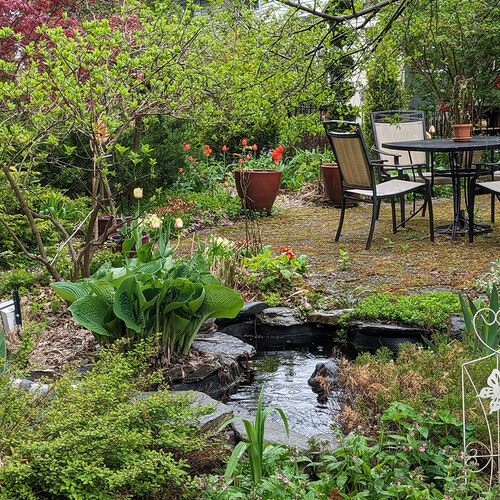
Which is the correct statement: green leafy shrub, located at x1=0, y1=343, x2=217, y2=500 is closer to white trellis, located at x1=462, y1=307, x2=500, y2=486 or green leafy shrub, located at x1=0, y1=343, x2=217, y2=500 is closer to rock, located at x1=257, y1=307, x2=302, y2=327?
white trellis, located at x1=462, y1=307, x2=500, y2=486

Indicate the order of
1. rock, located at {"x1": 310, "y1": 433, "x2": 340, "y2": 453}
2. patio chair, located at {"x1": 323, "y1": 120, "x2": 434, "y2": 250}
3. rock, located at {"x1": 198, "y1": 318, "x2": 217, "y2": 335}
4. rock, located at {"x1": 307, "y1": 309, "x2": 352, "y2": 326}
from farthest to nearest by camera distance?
1. patio chair, located at {"x1": 323, "y1": 120, "x2": 434, "y2": 250}
2. rock, located at {"x1": 307, "y1": 309, "x2": 352, "y2": 326}
3. rock, located at {"x1": 198, "y1": 318, "x2": 217, "y2": 335}
4. rock, located at {"x1": 310, "y1": 433, "x2": 340, "y2": 453}

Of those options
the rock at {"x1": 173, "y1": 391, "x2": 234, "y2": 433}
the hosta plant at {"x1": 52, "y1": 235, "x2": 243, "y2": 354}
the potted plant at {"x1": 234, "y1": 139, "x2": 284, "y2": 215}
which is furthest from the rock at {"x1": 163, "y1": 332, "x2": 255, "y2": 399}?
the potted plant at {"x1": 234, "y1": 139, "x2": 284, "y2": 215}

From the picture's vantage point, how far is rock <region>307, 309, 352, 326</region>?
473 cm

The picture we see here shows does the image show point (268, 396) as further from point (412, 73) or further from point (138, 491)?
point (412, 73)

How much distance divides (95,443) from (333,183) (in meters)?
7.85

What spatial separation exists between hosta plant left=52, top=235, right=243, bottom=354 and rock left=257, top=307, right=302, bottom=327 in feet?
3.31

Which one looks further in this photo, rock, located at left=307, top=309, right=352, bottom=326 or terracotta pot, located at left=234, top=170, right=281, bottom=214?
terracotta pot, located at left=234, top=170, right=281, bottom=214

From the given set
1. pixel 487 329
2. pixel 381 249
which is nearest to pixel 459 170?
pixel 381 249

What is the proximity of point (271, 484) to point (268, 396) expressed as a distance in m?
1.71

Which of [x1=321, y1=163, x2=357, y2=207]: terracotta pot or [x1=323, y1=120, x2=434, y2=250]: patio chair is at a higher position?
[x1=323, y1=120, x2=434, y2=250]: patio chair

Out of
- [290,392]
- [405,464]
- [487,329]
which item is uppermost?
[487,329]

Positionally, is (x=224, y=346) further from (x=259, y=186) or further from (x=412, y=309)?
(x=259, y=186)

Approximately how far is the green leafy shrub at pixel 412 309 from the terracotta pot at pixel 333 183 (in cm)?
493

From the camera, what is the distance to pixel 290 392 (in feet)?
13.1
